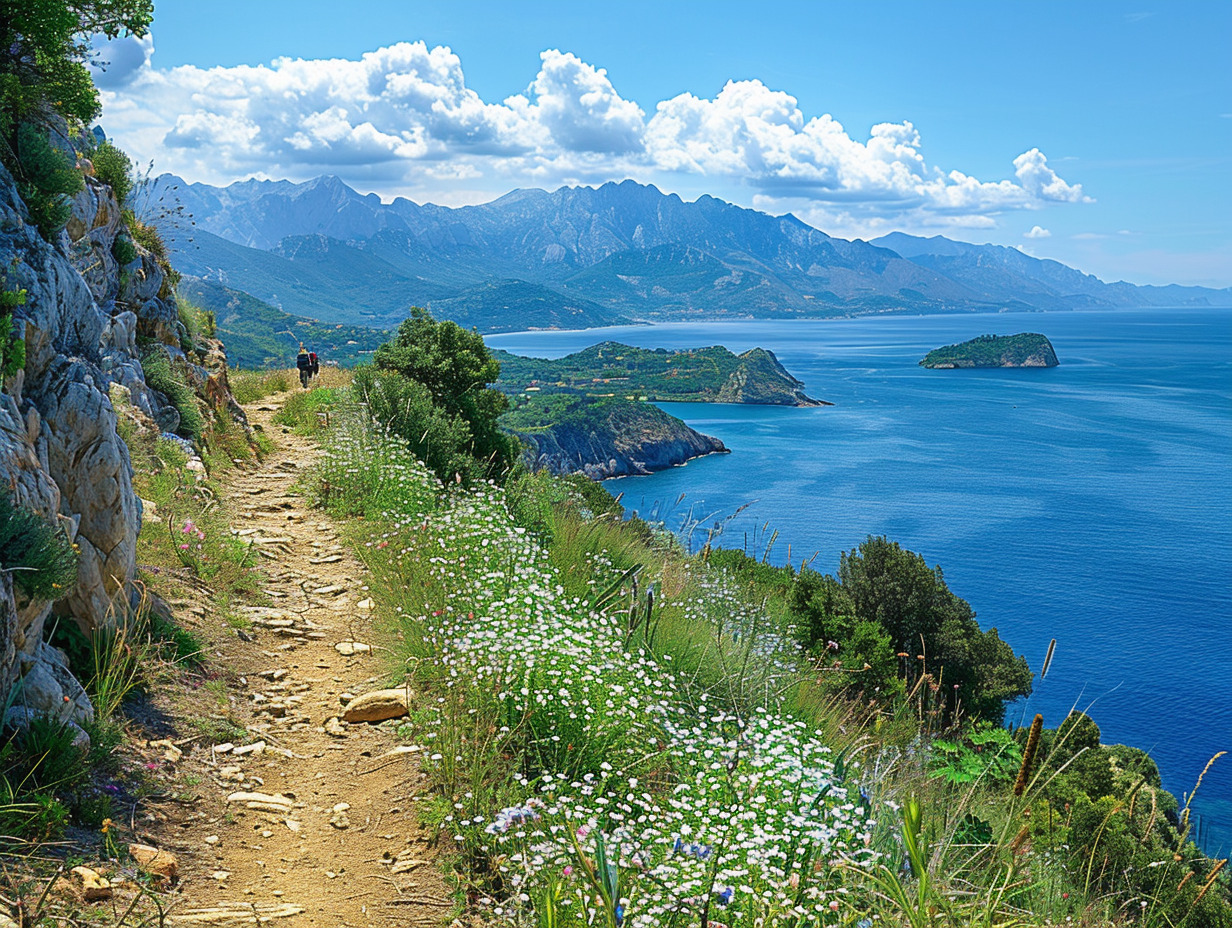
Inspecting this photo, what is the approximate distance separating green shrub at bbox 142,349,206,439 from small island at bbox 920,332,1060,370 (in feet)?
601

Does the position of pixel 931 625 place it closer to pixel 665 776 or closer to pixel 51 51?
pixel 665 776

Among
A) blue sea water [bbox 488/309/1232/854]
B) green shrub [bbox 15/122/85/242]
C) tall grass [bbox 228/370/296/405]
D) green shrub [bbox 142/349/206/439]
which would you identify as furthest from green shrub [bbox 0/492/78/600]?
tall grass [bbox 228/370/296/405]

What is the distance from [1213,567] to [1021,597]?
1597cm

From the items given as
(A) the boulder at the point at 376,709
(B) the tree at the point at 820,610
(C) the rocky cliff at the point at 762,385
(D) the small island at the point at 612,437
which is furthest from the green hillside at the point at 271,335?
(A) the boulder at the point at 376,709

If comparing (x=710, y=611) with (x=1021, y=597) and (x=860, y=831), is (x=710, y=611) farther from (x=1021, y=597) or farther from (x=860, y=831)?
(x=1021, y=597)

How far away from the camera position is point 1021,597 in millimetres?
47375

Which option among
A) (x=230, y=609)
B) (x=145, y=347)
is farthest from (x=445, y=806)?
(x=145, y=347)

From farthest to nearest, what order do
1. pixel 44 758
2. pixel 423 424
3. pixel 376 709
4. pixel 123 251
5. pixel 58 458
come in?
pixel 423 424
pixel 123 251
pixel 376 709
pixel 58 458
pixel 44 758

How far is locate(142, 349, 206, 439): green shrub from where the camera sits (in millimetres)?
12492

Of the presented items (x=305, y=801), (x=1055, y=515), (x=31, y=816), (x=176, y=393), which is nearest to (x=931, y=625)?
(x=176, y=393)

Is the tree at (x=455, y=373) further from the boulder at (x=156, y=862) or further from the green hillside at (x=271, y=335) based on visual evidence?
the green hillside at (x=271, y=335)

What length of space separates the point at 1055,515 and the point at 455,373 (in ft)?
198

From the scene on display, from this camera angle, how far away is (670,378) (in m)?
155

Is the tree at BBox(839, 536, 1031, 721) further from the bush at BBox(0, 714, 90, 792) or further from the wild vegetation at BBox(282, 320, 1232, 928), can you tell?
the bush at BBox(0, 714, 90, 792)
